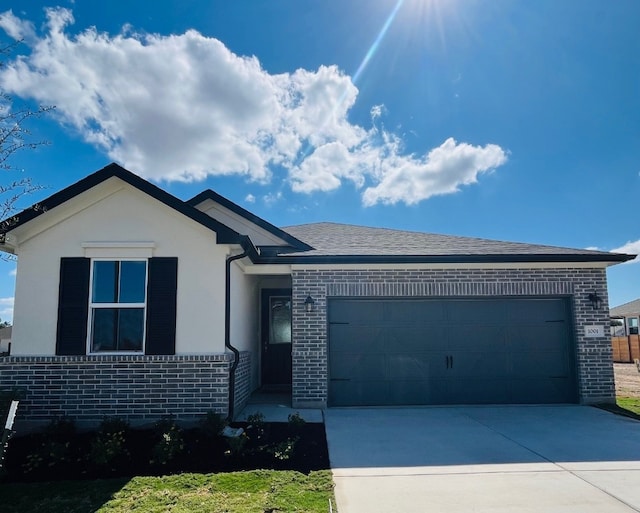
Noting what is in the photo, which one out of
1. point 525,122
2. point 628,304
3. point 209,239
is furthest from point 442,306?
point 628,304

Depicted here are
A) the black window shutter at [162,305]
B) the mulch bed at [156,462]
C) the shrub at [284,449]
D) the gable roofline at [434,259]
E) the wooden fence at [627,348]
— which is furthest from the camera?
the wooden fence at [627,348]

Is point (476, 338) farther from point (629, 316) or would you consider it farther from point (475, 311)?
point (629, 316)

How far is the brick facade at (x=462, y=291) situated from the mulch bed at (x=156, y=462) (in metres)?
2.51

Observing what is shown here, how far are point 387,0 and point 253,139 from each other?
5.32 meters

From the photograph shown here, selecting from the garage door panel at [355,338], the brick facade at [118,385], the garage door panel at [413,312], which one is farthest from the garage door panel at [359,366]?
the brick facade at [118,385]

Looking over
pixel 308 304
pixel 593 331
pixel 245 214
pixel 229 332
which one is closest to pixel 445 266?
pixel 308 304

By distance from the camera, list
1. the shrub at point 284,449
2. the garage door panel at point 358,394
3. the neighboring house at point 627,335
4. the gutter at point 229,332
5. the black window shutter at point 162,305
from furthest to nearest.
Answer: the neighboring house at point 627,335, the garage door panel at point 358,394, the gutter at point 229,332, the black window shutter at point 162,305, the shrub at point 284,449

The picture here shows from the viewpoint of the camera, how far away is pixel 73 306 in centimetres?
Answer: 771

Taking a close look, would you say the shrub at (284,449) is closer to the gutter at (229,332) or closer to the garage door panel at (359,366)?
the gutter at (229,332)

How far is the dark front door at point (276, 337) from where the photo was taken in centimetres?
1229

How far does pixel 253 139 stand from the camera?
12742 mm

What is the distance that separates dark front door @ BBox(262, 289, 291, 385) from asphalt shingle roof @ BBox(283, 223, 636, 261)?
190cm

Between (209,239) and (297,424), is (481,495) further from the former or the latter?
(209,239)

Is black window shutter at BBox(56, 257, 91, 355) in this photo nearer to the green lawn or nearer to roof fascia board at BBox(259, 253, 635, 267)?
roof fascia board at BBox(259, 253, 635, 267)
